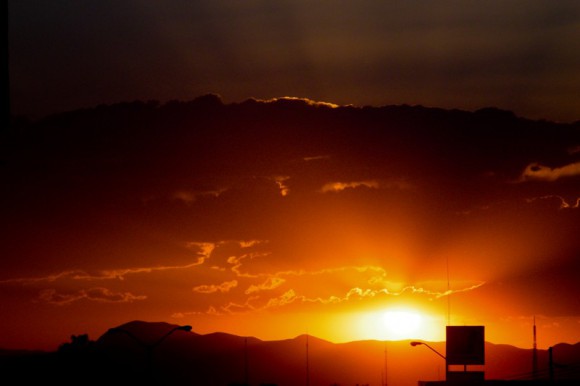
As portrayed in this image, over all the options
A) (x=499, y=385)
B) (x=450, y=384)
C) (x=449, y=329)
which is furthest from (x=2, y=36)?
(x=449, y=329)

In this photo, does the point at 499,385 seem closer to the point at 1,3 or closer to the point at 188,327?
the point at 188,327

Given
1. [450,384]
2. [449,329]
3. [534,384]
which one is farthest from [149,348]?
[449,329]

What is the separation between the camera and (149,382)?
8162cm

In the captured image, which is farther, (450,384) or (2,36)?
(450,384)

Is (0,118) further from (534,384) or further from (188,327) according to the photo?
(534,384)

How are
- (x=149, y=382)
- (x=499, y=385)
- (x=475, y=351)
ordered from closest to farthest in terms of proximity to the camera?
(x=149, y=382), (x=499, y=385), (x=475, y=351)

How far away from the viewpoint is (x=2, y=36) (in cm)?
2639

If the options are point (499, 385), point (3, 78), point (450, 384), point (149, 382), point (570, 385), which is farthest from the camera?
point (450, 384)

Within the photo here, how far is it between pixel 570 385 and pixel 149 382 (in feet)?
152

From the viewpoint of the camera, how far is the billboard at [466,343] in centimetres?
17450

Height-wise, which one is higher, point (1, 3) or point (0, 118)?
point (1, 3)

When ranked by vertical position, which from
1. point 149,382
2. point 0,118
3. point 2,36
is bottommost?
point 149,382

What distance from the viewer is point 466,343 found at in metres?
175

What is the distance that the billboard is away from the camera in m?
174
